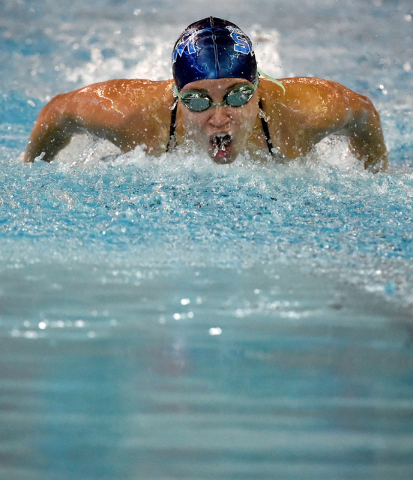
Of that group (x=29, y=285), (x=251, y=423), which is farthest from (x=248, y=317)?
(x=29, y=285)

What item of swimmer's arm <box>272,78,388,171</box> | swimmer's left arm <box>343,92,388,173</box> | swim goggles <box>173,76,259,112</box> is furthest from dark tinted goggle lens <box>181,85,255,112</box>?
swimmer's left arm <box>343,92,388,173</box>

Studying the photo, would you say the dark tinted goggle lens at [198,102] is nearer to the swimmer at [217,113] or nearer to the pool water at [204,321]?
the swimmer at [217,113]

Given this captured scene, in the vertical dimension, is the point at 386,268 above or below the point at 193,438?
above

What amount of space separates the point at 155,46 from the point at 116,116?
2.68m

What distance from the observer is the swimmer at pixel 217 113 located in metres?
2.13

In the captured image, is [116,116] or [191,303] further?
[116,116]

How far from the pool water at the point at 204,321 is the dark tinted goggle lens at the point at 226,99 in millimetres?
227

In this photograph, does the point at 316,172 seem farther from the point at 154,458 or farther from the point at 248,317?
the point at 154,458

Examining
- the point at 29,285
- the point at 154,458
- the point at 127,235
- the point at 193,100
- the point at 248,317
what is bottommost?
the point at 154,458

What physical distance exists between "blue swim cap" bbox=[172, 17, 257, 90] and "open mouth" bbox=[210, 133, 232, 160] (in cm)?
23

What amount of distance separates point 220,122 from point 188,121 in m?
0.16

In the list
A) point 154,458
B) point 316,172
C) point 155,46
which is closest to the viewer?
point 154,458

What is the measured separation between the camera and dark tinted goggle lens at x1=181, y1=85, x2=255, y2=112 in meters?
2.09

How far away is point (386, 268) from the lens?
4.43ft
